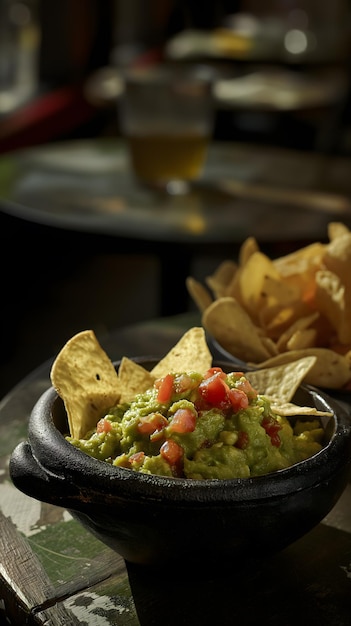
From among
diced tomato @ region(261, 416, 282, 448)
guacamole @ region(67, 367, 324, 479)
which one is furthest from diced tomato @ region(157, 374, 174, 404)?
diced tomato @ region(261, 416, 282, 448)

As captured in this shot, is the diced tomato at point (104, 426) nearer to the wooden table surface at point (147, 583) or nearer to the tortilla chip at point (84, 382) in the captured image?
the tortilla chip at point (84, 382)

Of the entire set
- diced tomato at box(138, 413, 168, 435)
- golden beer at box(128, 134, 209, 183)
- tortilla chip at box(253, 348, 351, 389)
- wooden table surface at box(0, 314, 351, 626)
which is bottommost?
golden beer at box(128, 134, 209, 183)

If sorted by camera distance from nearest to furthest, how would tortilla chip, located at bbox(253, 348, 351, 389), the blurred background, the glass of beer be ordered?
tortilla chip, located at bbox(253, 348, 351, 389) → the glass of beer → the blurred background

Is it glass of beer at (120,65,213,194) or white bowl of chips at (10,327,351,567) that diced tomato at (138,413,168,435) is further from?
glass of beer at (120,65,213,194)

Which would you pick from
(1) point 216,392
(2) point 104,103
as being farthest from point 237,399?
(2) point 104,103

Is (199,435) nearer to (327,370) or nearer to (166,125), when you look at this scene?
(327,370)
